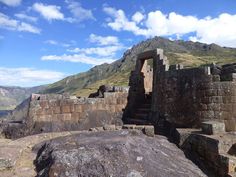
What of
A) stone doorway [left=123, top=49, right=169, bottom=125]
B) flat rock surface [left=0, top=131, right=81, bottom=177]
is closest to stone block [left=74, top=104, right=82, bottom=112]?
stone doorway [left=123, top=49, right=169, bottom=125]

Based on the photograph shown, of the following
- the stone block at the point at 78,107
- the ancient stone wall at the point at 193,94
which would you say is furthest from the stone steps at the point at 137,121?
the stone block at the point at 78,107

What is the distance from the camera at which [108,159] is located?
732 cm

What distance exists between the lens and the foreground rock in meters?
6.97

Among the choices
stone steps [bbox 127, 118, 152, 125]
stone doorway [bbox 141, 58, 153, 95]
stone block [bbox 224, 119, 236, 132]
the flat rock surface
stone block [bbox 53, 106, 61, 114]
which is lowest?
the flat rock surface

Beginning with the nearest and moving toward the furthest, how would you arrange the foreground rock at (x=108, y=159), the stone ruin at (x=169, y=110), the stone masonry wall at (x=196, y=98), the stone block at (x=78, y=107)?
the foreground rock at (x=108, y=159) → the stone ruin at (x=169, y=110) → the stone masonry wall at (x=196, y=98) → the stone block at (x=78, y=107)

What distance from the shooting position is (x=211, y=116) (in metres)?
11.0

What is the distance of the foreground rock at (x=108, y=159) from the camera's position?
697 centimetres

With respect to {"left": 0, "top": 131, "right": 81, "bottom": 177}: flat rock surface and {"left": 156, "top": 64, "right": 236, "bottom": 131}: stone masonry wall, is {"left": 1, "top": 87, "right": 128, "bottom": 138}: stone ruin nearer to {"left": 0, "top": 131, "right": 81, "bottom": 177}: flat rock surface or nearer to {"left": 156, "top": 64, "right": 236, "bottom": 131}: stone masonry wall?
{"left": 0, "top": 131, "right": 81, "bottom": 177}: flat rock surface

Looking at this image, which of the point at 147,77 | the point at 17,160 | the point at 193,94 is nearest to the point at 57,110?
the point at 17,160

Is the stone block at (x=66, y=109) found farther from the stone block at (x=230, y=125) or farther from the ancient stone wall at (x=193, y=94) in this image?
the stone block at (x=230, y=125)

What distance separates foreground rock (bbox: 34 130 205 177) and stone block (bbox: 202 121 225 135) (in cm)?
129

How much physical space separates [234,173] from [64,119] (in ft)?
23.2

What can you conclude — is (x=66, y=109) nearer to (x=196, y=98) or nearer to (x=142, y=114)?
(x=142, y=114)

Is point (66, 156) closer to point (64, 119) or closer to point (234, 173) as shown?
point (234, 173)
